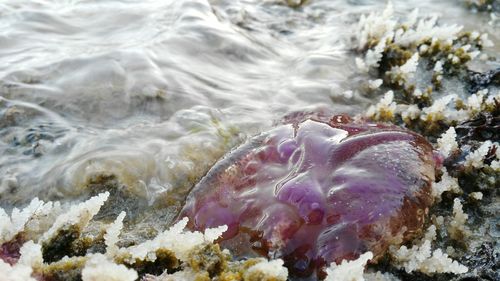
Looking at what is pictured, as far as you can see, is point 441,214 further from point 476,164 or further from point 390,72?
point 390,72

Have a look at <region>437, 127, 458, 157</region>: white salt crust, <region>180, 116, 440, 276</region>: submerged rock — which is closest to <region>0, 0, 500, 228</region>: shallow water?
<region>180, 116, 440, 276</region>: submerged rock

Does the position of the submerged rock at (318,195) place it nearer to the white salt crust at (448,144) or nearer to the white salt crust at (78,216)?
the white salt crust at (448,144)

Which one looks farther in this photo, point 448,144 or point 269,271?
point 448,144

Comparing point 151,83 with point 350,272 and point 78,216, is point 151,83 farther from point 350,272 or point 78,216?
point 350,272

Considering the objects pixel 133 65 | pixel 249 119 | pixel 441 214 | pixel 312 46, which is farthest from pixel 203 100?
pixel 441 214

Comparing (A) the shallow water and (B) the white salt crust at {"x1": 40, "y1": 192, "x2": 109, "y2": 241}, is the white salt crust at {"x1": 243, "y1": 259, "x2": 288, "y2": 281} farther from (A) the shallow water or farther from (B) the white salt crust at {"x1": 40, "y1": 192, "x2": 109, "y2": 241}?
(A) the shallow water

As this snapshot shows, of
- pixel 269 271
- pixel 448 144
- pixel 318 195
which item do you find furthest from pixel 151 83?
pixel 269 271

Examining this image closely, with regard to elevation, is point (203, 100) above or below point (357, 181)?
below
